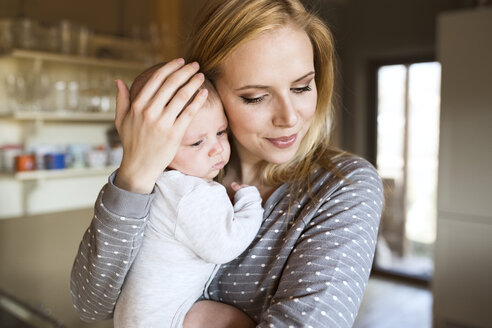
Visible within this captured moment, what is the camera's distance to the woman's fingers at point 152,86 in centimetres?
85

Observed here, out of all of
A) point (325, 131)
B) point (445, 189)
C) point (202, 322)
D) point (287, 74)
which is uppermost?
point (287, 74)

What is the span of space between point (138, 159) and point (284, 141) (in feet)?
1.07

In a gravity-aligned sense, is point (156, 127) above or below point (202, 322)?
above

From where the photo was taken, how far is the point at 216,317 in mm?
939

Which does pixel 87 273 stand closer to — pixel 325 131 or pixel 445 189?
pixel 325 131

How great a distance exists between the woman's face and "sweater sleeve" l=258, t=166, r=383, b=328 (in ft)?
0.53

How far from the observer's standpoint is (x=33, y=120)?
299cm

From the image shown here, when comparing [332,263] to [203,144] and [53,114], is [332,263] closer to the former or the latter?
[203,144]

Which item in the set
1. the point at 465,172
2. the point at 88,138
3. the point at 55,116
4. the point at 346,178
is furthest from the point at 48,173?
the point at 465,172

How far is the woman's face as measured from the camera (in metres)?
0.94

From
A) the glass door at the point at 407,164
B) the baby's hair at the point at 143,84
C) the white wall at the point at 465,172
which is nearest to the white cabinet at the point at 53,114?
the baby's hair at the point at 143,84

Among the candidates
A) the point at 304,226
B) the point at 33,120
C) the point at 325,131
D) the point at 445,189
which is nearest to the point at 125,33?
the point at 33,120

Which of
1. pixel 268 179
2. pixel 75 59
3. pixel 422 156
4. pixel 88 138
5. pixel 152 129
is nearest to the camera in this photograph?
pixel 152 129

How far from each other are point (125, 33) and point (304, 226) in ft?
10.2
